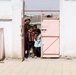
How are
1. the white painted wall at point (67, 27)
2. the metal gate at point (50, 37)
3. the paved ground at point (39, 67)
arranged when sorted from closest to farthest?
1. the paved ground at point (39, 67)
2. the white painted wall at point (67, 27)
3. the metal gate at point (50, 37)

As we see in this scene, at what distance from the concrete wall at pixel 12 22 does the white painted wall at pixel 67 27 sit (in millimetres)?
1990

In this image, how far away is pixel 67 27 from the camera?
17.0 metres

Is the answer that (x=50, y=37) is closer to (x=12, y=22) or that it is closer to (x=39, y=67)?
(x=12, y=22)

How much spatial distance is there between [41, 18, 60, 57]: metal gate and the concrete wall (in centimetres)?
118

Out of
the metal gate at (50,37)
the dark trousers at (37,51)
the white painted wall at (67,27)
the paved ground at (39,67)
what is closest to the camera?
the paved ground at (39,67)

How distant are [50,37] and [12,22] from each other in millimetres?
1959

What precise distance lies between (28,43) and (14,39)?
988mm

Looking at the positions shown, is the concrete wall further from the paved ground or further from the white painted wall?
the white painted wall

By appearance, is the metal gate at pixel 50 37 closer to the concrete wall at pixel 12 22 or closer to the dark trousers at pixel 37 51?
the dark trousers at pixel 37 51

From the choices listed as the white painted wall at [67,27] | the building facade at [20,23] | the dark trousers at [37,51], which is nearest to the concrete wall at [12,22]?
the building facade at [20,23]

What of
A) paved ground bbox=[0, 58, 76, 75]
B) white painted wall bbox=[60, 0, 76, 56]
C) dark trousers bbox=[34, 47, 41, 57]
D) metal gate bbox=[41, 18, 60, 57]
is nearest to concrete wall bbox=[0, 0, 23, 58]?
paved ground bbox=[0, 58, 76, 75]

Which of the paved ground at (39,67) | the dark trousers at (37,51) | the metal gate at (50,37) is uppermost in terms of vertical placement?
the metal gate at (50,37)

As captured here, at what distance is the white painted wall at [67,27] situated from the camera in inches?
666

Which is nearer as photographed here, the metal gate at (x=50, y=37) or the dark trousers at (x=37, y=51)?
the metal gate at (x=50, y=37)
